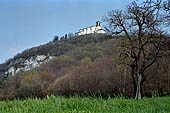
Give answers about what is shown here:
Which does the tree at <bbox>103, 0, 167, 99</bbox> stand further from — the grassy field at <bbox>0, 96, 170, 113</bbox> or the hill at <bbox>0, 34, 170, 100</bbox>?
the grassy field at <bbox>0, 96, 170, 113</bbox>

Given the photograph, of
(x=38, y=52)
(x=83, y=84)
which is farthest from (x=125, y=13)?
(x=38, y=52)

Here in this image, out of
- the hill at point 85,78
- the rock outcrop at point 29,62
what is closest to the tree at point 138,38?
the hill at point 85,78

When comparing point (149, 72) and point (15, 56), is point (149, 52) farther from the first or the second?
point (15, 56)

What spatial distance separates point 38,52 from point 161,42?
86442 mm

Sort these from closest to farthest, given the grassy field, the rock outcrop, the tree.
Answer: the grassy field < the tree < the rock outcrop

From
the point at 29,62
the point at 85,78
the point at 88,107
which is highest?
the point at 29,62

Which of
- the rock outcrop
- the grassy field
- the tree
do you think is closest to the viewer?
the grassy field

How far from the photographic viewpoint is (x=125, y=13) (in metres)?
14.6

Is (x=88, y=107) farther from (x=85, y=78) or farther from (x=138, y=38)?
(x=85, y=78)

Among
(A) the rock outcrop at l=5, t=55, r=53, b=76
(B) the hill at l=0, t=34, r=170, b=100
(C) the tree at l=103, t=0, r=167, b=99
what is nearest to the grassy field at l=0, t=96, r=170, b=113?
(B) the hill at l=0, t=34, r=170, b=100

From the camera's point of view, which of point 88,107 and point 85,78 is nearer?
point 88,107

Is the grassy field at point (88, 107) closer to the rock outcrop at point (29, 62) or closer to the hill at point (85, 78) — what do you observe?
the hill at point (85, 78)

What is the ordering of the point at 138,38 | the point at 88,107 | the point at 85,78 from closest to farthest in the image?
the point at 88,107
the point at 138,38
the point at 85,78

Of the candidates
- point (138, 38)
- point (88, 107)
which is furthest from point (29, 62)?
point (88, 107)
